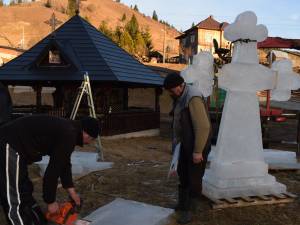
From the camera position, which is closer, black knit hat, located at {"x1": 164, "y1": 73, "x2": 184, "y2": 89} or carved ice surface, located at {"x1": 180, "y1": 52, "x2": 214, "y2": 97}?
black knit hat, located at {"x1": 164, "y1": 73, "x2": 184, "y2": 89}

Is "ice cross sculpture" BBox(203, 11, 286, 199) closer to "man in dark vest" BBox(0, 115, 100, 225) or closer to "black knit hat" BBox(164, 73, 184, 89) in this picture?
"black knit hat" BBox(164, 73, 184, 89)

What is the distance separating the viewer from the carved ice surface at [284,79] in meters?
6.09

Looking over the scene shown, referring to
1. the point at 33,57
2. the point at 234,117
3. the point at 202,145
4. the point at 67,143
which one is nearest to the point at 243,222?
the point at 202,145

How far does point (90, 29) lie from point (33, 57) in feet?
8.70

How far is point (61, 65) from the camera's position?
49.1ft

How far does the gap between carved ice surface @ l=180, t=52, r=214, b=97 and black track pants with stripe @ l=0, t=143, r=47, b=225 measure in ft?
10.3

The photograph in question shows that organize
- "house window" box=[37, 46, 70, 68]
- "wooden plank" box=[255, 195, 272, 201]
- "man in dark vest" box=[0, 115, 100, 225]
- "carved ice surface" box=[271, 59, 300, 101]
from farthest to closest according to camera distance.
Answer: "house window" box=[37, 46, 70, 68], "carved ice surface" box=[271, 59, 300, 101], "wooden plank" box=[255, 195, 272, 201], "man in dark vest" box=[0, 115, 100, 225]

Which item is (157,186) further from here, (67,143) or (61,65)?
(61,65)

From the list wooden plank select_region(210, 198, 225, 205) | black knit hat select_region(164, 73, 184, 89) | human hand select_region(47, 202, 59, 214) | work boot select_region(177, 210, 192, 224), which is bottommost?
work boot select_region(177, 210, 192, 224)

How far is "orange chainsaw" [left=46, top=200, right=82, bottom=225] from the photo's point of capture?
386cm

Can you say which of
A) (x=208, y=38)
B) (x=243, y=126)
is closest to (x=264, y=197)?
(x=243, y=126)

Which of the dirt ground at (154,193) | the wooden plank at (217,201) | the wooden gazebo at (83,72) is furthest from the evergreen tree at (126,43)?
the wooden plank at (217,201)

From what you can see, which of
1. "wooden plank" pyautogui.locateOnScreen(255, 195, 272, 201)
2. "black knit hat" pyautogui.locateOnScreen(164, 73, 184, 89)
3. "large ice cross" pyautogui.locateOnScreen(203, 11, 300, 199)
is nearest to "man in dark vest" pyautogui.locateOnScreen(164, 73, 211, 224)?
"black knit hat" pyautogui.locateOnScreen(164, 73, 184, 89)

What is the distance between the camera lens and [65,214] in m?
3.92
